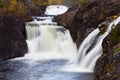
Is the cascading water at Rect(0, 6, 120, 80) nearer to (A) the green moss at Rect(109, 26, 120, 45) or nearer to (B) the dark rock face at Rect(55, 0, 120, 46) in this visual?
(A) the green moss at Rect(109, 26, 120, 45)

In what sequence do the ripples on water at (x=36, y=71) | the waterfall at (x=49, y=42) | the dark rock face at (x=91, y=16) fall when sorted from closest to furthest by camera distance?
the ripples on water at (x=36, y=71)
the dark rock face at (x=91, y=16)
the waterfall at (x=49, y=42)

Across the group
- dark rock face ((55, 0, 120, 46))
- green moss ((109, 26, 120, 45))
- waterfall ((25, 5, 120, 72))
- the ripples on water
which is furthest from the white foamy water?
green moss ((109, 26, 120, 45))

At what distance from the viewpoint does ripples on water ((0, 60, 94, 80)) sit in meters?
22.3

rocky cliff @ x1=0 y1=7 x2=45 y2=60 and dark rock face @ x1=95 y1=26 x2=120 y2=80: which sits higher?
dark rock face @ x1=95 y1=26 x2=120 y2=80

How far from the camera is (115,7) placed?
97.1 ft

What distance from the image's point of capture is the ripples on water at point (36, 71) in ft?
73.3

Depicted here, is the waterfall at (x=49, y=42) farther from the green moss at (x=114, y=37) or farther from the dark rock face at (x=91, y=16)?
the green moss at (x=114, y=37)

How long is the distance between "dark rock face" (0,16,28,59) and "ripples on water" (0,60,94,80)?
73.1 inches

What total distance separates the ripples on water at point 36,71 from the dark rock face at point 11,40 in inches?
73.1

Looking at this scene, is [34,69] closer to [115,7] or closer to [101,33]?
[101,33]

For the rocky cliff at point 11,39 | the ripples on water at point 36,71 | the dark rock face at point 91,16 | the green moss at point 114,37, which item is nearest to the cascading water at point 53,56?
the ripples on water at point 36,71

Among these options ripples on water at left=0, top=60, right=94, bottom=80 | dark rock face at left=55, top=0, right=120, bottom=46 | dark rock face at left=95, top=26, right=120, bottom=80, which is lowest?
ripples on water at left=0, top=60, right=94, bottom=80

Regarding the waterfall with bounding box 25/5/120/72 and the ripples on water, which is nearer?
the ripples on water

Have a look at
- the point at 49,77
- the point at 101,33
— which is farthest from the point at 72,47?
the point at 49,77
